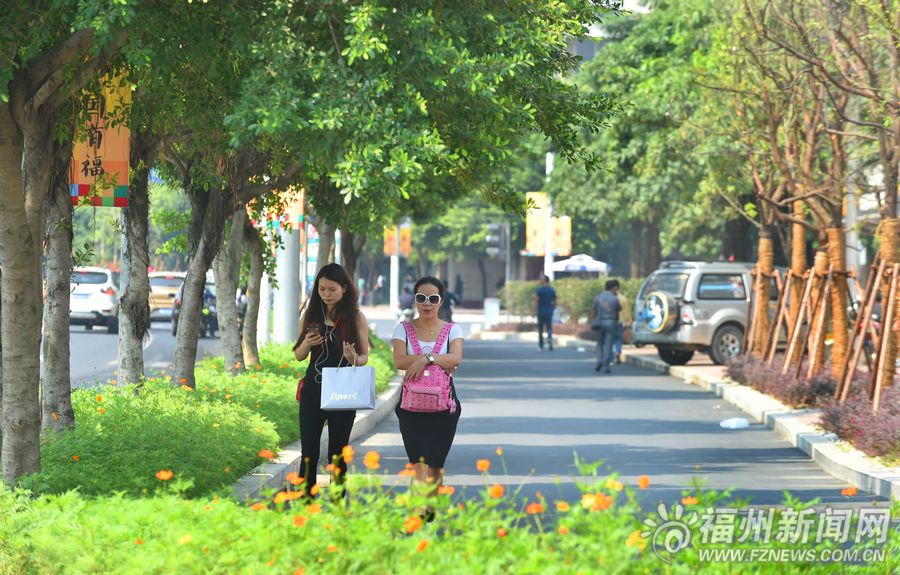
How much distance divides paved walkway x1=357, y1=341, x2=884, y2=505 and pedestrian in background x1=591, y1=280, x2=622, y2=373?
7.16 feet

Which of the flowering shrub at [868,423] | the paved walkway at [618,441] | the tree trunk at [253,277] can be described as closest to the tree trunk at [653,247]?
the paved walkway at [618,441]

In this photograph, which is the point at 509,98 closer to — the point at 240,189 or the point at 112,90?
the point at 112,90

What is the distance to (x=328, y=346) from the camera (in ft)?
33.2

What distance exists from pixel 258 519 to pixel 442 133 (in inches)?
244

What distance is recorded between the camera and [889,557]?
719 cm

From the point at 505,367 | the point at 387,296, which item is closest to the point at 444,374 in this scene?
the point at 505,367

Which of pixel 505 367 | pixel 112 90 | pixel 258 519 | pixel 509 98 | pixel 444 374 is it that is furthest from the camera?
pixel 505 367

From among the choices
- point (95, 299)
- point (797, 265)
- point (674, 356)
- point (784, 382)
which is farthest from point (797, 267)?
point (95, 299)

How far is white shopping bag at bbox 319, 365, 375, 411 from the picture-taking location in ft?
32.2

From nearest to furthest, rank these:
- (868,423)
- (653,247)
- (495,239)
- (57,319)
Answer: (57,319) < (868,423) < (495,239) < (653,247)

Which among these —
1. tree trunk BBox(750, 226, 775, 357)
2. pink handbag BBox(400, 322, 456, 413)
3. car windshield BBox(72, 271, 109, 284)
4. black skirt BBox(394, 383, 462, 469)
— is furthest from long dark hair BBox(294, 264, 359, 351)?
car windshield BBox(72, 271, 109, 284)

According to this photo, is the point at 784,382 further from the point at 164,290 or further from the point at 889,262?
the point at 164,290

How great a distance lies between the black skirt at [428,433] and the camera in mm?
9719

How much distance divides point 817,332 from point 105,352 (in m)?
18.2
